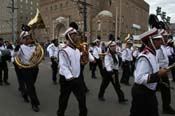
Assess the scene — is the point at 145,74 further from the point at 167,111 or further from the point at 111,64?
the point at 111,64

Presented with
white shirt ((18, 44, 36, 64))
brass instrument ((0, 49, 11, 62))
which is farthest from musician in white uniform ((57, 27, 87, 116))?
brass instrument ((0, 49, 11, 62))

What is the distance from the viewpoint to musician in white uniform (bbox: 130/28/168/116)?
5074 millimetres

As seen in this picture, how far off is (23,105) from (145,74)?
16.3 ft

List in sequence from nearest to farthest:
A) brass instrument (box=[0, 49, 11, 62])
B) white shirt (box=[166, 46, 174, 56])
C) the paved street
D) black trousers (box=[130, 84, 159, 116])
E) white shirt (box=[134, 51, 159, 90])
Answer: white shirt (box=[134, 51, 159, 90]) < black trousers (box=[130, 84, 159, 116]) < the paved street < brass instrument (box=[0, 49, 11, 62]) < white shirt (box=[166, 46, 174, 56])

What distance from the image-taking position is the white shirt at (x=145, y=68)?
5047mm

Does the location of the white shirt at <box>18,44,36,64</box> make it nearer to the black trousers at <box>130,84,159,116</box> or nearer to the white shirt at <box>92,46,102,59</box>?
the black trousers at <box>130,84,159,116</box>

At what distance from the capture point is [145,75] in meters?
5.02

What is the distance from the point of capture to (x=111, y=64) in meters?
9.85

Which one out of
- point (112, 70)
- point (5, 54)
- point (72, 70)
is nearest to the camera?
point (72, 70)

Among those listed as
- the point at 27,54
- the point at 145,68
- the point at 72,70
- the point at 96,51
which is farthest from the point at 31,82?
the point at 96,51

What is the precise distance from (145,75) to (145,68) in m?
0.10

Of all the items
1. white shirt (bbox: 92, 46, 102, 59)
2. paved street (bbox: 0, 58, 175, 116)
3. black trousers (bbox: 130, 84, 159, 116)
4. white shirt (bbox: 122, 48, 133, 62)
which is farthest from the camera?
white shirt (bbox: 92, 46, 102, 59)

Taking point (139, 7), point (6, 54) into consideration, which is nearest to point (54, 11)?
point (139, 7)

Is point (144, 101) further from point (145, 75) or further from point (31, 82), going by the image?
point (31, 82)
